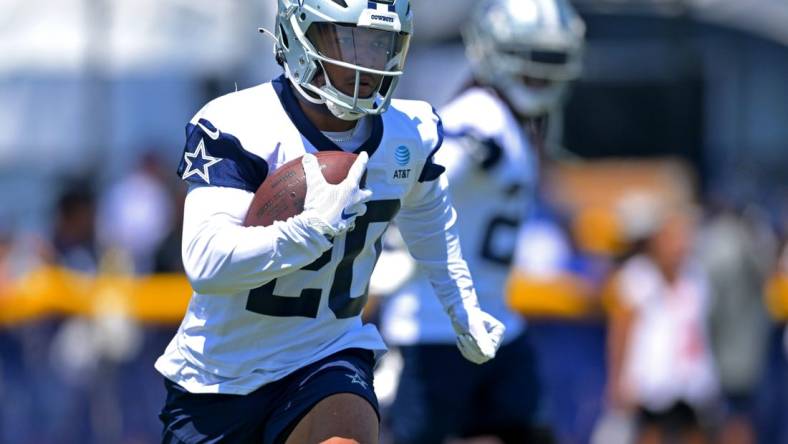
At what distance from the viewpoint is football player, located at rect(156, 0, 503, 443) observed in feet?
14.2

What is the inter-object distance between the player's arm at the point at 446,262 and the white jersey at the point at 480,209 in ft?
3.94

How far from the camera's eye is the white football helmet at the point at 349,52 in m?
4.45

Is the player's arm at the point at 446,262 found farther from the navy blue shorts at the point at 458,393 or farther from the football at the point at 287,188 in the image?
the navy blue shorts at the point at 458,393

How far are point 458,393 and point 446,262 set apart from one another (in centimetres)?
150

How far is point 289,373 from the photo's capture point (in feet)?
14.9

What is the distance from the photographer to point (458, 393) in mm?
6414

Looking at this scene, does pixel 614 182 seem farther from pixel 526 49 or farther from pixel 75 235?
pixel 526 49

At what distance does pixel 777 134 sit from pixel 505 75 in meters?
10.2

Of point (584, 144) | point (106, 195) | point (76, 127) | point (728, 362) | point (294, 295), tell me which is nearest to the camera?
point (294, 295)

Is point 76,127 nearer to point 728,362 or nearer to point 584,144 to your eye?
point 584,144

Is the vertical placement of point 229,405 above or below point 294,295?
below

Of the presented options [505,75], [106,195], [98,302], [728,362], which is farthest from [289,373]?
[106,195]

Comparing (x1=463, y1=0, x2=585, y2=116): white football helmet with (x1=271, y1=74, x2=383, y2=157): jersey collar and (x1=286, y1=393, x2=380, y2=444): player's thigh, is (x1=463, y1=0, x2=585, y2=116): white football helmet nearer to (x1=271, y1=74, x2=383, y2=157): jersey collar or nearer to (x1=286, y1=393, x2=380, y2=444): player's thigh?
(x1=271, y1=74, x2=383, y2=157): jersey collar

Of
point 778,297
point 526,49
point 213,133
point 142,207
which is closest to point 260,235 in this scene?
point 213,133
